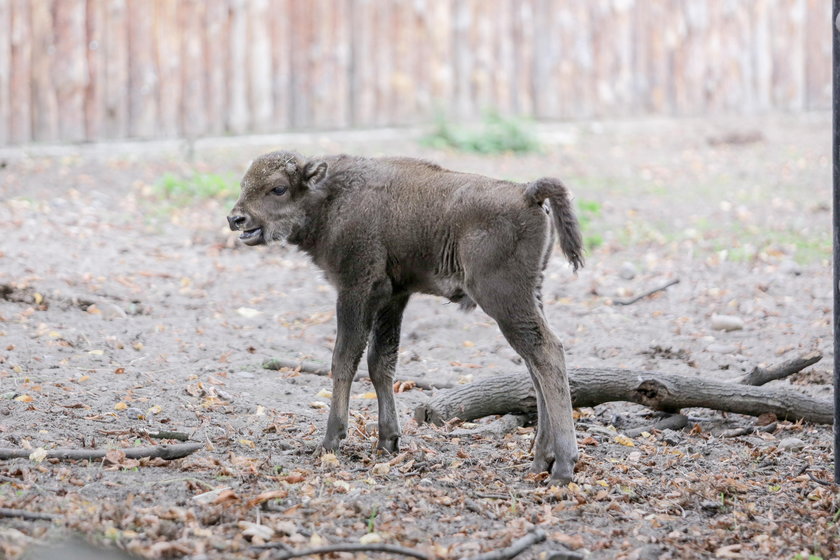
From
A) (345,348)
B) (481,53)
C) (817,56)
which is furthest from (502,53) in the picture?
(345,348)

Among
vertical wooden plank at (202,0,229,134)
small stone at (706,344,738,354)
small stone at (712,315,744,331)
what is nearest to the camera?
small stone at (706,344,738,354)

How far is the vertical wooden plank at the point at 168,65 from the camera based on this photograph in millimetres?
15297

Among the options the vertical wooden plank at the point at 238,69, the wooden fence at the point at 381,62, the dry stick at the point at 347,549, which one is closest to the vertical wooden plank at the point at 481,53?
the wooden fence at the point at 381,62

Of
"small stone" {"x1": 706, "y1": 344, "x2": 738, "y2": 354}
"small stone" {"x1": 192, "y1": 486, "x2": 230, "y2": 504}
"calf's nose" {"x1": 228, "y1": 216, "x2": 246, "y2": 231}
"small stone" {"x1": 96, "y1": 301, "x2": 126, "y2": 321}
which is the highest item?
"calf's nose" {"x1": 228, "y1": 216, "x2": 246, "y2": 231}

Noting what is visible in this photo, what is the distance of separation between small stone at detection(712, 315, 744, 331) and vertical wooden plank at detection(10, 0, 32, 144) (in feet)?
31.6

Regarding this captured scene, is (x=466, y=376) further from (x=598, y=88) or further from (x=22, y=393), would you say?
(x=598, y=88)

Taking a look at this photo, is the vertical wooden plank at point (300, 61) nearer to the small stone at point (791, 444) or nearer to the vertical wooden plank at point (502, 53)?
the vertical wooden plank at point (502, 53)

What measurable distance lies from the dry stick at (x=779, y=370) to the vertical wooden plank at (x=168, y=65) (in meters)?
10.2

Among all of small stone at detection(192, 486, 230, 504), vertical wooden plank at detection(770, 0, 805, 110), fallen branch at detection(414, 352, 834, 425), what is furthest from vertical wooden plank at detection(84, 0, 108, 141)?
vertical wooden plank at detection(770, 0, 805, 110)

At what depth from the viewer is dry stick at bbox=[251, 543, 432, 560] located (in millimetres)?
4555

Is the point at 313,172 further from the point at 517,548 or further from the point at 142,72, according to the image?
the point at 142,72

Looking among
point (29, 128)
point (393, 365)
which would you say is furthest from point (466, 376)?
point (29, 128)

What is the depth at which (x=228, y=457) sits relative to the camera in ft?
20.3

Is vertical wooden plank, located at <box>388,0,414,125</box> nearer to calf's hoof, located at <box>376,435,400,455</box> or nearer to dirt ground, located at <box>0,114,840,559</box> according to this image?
dirt ground, located at <box>0,114,840,559</box>
